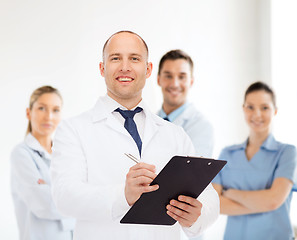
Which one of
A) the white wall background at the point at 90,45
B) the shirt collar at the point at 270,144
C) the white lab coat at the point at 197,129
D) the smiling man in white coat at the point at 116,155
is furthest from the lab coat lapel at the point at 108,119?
the white wall background at the point at 90,45

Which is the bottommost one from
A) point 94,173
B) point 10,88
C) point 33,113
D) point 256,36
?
point 94,173

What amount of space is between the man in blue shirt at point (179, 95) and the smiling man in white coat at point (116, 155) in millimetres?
851

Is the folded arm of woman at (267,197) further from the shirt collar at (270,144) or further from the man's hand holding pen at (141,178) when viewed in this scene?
the man's hand holding pen at (141,178)

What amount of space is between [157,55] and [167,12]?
315mm

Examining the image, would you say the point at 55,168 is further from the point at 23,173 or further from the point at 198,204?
the point at 23,173

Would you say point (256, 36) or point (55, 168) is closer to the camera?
point (55, 168)

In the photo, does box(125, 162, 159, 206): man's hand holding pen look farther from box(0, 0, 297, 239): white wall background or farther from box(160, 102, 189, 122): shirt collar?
box(0, 0, 297, 239): white wall background

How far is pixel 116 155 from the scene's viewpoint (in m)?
1.32

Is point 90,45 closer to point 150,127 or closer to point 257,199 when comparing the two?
point 257,199

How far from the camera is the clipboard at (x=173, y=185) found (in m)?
1.08

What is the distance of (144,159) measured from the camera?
1.34 metres

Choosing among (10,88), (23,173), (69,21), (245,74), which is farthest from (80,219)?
(245,74)

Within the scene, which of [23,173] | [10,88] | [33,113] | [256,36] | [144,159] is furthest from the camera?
[256,36]

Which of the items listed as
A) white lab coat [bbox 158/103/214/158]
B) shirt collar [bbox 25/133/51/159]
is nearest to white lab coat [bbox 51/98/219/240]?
white lab coat [bbox 158/103/214/158]
